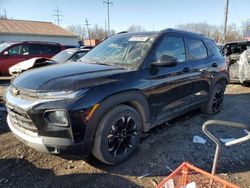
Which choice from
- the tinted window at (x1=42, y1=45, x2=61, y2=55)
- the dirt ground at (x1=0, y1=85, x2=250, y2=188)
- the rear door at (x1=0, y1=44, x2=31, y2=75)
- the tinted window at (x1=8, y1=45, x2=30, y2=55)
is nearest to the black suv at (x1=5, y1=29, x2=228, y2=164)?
the dirt ground at (x1=0, y1=85, x2=250, y2=188)

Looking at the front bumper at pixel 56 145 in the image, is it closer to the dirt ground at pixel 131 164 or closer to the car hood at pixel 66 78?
the dirt ground at pixel 131 164

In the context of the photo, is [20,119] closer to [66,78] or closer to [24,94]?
[24,94]

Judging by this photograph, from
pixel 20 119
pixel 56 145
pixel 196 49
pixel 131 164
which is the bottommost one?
pixel 131 164

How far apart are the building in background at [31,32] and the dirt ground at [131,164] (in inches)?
1188

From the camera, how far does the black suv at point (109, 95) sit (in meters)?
2.83

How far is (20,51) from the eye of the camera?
12117mm

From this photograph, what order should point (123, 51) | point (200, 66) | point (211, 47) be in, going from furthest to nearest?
1. point (211, 47)
2. point (200, 66)
3. point (123, 51)

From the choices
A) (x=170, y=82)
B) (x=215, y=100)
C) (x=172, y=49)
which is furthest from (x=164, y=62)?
(x=215, y=100)

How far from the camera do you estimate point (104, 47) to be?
4477mm

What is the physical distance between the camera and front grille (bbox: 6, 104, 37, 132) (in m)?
2.94

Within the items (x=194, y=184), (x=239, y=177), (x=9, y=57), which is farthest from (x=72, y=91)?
(x=9, y=57)

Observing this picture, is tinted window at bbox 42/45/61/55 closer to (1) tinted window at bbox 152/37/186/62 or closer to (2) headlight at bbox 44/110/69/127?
(1) tinted window at bbox 152/37/186/62

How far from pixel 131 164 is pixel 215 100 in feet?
10.3

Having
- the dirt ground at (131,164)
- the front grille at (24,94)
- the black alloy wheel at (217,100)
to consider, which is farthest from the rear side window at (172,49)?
the front grille at (24,94)
